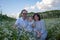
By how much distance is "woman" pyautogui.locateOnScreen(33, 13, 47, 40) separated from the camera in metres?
4.48

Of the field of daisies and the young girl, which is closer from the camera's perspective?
the field of daisies

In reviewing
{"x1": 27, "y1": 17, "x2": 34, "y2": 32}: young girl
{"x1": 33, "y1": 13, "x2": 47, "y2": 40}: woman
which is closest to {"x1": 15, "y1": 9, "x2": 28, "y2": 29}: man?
{"x1": 27, "y1": 17, "x2": 34, "y2": 32}: young girl

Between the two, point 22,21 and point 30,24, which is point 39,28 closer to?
point 30,24

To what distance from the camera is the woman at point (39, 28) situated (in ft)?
14.7

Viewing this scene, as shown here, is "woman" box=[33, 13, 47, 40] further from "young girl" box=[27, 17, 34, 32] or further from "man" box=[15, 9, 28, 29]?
"man" box=[15, 9, 28, 29]

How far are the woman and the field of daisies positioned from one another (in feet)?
0.29

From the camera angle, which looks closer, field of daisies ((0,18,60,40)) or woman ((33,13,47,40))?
field of daisies ((0,18,60,40))

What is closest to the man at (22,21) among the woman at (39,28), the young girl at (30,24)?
the young girl at (30,24)

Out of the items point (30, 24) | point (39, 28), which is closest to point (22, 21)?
point (30, 24)

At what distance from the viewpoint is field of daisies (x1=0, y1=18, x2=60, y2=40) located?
410 cm

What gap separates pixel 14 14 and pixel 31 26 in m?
0.40

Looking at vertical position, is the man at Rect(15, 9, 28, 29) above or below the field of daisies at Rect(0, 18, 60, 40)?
above

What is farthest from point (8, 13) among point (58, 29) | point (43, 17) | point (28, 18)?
point (58, 29)

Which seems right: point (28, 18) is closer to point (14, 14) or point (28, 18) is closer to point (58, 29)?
point (14, 14)
